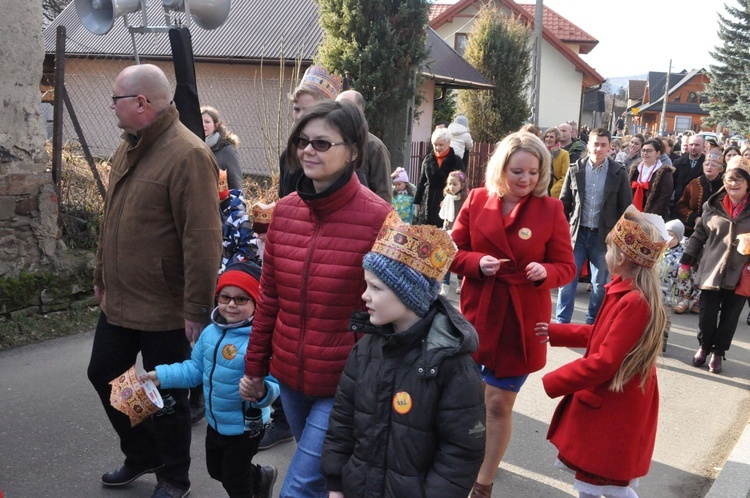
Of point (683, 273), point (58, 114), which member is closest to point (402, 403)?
point (58, 114)

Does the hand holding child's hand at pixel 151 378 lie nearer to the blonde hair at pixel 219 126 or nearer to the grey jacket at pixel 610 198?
the blonde hair at pixel 219 126

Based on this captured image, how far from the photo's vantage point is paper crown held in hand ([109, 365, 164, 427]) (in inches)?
130

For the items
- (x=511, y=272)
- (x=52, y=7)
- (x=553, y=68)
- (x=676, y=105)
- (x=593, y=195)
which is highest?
(x=676, y=105)

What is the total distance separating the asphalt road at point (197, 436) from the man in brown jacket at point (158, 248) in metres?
0.68

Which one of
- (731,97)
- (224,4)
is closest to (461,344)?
(224,4)

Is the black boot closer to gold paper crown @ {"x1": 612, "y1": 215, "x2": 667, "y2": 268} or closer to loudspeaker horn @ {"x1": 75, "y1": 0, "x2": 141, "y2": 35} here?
gold paper crown @ {"x1": 612, "y1": 215, "x2": 667, "y2": 268}

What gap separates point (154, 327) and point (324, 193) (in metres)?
1.31

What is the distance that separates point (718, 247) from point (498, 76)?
757 inches

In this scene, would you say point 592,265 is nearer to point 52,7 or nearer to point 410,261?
point 410,261

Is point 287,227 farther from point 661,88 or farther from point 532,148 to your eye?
point 661,88

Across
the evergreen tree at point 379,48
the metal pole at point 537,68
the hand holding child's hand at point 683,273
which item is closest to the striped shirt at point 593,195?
the hand holding child's hand at point 683,273

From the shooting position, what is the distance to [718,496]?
13.8 ft

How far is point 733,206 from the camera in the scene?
262 inches

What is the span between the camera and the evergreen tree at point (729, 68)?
→ 46562 millimetres
